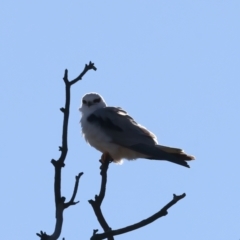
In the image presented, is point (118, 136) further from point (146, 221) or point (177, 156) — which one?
point (146, 221)

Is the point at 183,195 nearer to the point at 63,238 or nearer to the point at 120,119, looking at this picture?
the point at 63,238

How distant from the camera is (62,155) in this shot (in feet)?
14.8

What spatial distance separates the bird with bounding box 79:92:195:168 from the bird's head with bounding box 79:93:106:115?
48 cm

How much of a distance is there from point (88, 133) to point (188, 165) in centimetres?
177

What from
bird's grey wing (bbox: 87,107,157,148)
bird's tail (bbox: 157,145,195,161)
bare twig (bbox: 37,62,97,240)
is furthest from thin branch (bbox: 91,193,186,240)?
bird's grey wing (bbox: 87,107,157,148)

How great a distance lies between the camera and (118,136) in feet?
27.5

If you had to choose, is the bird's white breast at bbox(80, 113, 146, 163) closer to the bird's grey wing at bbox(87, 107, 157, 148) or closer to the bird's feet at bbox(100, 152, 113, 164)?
the bird's grey wing at bbox(87, 107, 157, 148)

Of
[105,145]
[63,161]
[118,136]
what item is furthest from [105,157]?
[63,161]

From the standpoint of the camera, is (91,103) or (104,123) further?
(91,103)

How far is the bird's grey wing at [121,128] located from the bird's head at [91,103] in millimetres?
518

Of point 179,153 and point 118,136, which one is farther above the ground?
point 118,136

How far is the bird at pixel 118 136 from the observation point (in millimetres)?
8195

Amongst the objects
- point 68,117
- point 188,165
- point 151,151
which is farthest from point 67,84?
point 151,151

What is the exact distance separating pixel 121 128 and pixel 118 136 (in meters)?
0.11
